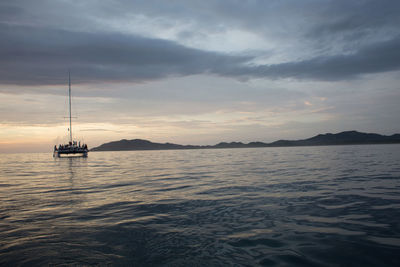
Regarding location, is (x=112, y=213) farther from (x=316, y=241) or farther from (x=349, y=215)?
(x=349, y=215)

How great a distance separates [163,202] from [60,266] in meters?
7.37

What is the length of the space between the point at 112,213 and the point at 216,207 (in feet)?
14.8

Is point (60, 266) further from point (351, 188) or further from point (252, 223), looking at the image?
point (351, 188)

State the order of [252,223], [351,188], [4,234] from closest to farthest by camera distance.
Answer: [4,234]
[252,223]
[351,188]

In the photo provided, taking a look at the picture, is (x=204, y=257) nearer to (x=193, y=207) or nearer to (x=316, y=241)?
(x=316, y=241)

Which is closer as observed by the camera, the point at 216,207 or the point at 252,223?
the point at 252,223

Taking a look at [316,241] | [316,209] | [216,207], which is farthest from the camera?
Answer: [216,207]

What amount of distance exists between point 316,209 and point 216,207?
13.8 feet

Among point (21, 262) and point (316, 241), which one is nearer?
point (21, 262)

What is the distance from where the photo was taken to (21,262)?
19.4ft

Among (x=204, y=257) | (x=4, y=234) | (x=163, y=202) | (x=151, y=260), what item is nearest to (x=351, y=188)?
(x=163, y=202)

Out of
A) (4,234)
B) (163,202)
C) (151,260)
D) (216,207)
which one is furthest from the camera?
(163,202)

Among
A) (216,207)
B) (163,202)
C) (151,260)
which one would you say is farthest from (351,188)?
(151,260)

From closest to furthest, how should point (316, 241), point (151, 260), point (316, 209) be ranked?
1. point (151, 260)
2. point (316, 241)
3. point (316, 209)
